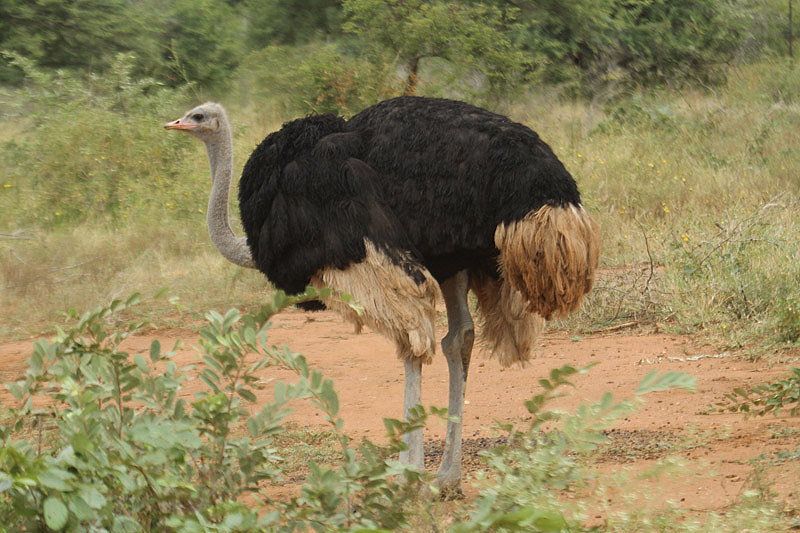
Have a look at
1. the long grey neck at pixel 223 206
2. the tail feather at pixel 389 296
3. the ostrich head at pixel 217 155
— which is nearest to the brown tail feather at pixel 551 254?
the tail feather at pixel 389 296

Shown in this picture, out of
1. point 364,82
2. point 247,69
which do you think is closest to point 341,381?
point 364,82

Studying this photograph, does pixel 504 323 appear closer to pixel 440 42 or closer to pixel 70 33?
pixel 440 42

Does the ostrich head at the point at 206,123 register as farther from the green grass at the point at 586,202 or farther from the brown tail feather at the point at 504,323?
the green grass at the point at 586,202

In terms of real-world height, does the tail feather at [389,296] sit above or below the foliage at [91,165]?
above

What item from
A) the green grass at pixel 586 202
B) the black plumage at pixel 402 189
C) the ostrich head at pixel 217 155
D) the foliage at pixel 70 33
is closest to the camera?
the black plumage at pixel 402 189

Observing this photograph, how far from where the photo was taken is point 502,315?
144 inches

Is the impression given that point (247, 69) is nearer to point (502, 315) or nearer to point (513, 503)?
point (502, 315)

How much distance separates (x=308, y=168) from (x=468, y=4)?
30.8 feet

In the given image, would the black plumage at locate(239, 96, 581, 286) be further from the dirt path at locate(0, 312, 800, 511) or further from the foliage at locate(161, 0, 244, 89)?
the foliage at locate(161, 0, 244, 89)

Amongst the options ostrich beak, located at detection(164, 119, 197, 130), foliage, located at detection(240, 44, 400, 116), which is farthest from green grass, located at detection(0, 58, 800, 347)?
ostrich beak, located at detection(164, 119, 197, 130)

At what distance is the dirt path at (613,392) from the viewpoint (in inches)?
134

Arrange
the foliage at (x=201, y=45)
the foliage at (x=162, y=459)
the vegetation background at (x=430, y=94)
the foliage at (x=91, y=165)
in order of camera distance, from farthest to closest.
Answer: the foliage at (x=201, y=45) → the foliage at (x=91, y=165) → the vegetation background at (x=430, y=94) → the foliage at (x=162, y=459)

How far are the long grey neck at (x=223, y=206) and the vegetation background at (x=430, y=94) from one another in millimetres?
967

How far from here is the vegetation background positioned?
6355 millimetres
